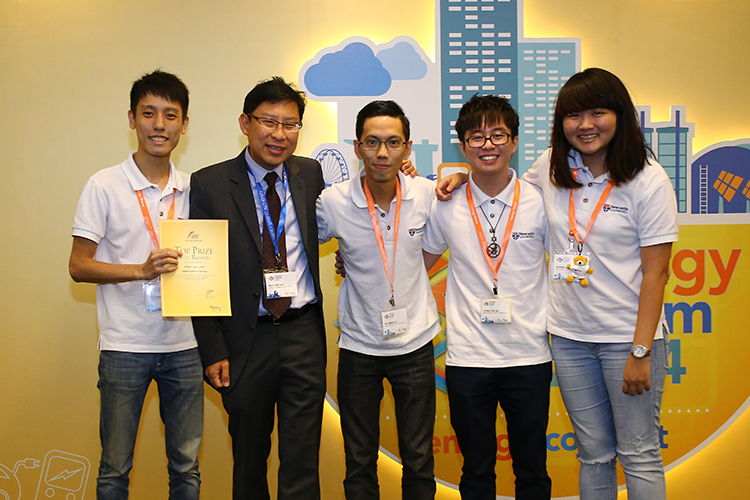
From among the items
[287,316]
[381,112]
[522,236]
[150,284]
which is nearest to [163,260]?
[150,284]

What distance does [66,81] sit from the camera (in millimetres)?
3133

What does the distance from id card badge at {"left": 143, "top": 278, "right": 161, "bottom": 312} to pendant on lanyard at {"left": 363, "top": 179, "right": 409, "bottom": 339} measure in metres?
0.95

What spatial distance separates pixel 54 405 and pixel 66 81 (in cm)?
203

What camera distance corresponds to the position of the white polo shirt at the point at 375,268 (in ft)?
7.18

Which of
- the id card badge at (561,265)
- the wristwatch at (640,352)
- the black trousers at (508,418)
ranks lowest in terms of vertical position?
the black trousers at (508,418)

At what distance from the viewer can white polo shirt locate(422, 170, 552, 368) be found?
212 cm

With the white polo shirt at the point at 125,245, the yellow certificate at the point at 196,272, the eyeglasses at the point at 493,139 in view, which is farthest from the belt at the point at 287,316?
the eyeglasses at the point at 493,139

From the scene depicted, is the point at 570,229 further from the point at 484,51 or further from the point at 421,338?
the point at 484,51

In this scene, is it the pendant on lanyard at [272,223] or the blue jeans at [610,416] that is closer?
the blue jeans at [610,416]

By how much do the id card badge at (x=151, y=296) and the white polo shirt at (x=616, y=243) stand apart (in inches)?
66.7

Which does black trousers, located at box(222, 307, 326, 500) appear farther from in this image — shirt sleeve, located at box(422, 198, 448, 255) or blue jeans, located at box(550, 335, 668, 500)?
blue jeans, located at box(550, 335, 668, 500)

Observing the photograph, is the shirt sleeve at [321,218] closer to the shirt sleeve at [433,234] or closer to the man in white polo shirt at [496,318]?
the shirt sleeve at [433,234]

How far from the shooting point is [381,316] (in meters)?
2.13

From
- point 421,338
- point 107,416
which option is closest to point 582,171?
point 421,338
